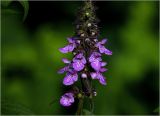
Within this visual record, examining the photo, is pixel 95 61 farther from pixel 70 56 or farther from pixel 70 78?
pixel 70 56

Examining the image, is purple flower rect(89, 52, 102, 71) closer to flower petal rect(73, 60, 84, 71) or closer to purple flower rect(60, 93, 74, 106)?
flower petal rect(73, 60, 84, 71)

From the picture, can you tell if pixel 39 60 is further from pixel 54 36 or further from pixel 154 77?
pixel 154 77

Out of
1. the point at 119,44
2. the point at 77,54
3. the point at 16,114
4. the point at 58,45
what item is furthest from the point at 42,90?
the point at 77,54

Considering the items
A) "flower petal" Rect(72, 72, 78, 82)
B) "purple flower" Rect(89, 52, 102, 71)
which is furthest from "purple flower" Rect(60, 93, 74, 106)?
"purple flower" Rect(89, 52, 102, 71)

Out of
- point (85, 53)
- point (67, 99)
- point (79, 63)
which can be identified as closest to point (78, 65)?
point (79, 63)

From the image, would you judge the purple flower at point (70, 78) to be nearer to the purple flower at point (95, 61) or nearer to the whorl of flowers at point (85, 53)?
the whorl of flowers at point (85, 53)

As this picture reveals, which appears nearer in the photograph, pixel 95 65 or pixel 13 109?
pixel 95 65

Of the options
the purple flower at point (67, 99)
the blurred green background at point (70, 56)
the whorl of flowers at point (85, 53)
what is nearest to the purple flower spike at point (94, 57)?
the whorl of flowers at point (85, 53)
